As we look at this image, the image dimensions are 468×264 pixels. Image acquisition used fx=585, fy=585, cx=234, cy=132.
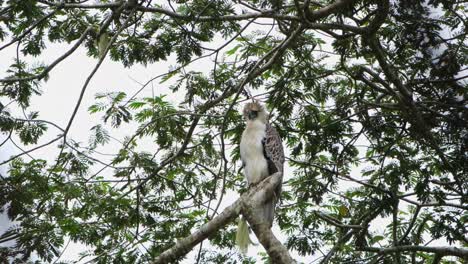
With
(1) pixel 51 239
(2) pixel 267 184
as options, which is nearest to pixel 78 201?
(1) pixel 51 239

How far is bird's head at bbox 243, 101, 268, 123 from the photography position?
5344mm

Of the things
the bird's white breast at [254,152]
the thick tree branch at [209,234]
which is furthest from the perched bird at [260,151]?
the thick tree branch at [209,234]

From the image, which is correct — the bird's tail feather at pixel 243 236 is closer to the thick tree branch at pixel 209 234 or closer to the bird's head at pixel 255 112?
the thick tree branch at pixel 209 234

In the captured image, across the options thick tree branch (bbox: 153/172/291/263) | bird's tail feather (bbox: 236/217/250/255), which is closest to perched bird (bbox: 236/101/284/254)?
bird's tail feather (bbox: 236/217/250/255)

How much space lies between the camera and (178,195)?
5.53m

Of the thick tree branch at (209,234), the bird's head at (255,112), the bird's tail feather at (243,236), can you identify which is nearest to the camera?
the thick tree branch at (209,234)

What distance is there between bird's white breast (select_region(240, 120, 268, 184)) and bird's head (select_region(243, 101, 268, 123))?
80mm

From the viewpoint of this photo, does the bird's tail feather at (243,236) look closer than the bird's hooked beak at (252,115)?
Yes

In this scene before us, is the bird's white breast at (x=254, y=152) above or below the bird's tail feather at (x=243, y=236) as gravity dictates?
above

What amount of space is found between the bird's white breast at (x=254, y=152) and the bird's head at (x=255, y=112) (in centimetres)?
8

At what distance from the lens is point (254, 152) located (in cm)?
516

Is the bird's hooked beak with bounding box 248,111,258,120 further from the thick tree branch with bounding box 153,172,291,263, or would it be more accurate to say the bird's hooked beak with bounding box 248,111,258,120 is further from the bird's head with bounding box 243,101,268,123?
the thick tree branch with bounding box 153,172,291,263

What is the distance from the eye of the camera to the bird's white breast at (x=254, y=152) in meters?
5.14

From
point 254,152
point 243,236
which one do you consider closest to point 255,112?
point 254,152
